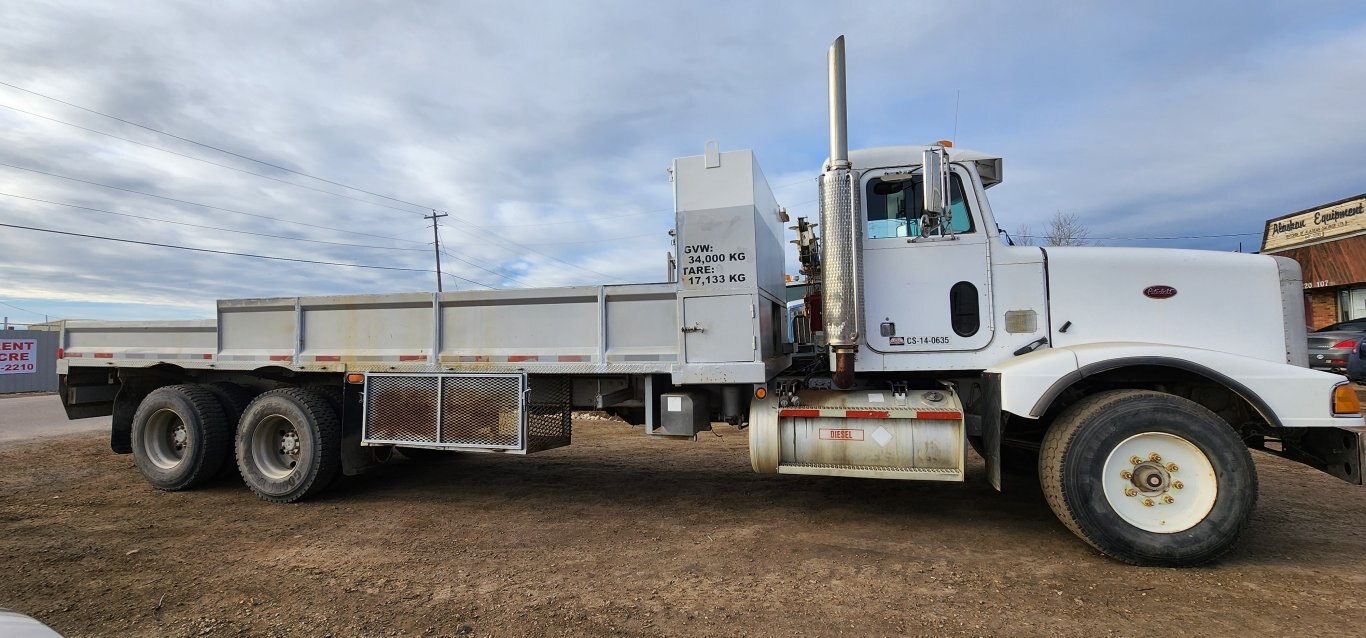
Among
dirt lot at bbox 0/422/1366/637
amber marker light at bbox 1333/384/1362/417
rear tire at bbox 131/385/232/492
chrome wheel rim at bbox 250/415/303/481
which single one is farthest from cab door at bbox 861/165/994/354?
rear tire at bbox 131/385/232/492

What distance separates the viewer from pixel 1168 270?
14.9 ft

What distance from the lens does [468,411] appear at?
5512mm

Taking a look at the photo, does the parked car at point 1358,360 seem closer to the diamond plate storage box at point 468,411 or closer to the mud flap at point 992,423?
the mud flap at point 992,423

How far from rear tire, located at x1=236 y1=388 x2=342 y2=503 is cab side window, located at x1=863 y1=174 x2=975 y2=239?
5.04m

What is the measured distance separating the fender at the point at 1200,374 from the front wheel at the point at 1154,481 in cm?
24

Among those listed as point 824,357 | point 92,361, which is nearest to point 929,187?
point 824,357

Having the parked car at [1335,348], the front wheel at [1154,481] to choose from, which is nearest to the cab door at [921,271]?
the front wheel at [1154,481]

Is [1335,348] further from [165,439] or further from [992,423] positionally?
[165,439]

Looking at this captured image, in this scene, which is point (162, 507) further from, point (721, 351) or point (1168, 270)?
point (1168, 270)

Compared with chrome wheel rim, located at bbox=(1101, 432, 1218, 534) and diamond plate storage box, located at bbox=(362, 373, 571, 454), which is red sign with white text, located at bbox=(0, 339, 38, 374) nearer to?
diamond plate storage box, located at bbox=(362, 373, 571, 454)

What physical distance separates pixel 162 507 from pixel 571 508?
3772mm

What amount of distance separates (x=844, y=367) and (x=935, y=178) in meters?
1.44

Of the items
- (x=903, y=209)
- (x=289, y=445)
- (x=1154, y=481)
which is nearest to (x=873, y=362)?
(x=903, y=209)

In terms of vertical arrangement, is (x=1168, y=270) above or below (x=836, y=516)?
above
